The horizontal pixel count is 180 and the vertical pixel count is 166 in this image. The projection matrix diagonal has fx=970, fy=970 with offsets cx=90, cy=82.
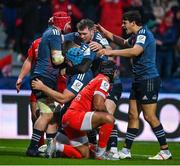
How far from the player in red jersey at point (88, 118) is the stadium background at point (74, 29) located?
3858 mm

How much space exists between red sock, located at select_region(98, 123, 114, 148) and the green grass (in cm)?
34

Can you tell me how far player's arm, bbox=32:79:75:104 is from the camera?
13.9m

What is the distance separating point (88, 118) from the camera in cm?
1367

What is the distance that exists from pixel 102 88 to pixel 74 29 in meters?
8.78

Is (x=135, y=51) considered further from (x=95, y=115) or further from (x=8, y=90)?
(x=8, y=90)

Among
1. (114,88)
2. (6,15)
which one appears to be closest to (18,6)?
(6,15)

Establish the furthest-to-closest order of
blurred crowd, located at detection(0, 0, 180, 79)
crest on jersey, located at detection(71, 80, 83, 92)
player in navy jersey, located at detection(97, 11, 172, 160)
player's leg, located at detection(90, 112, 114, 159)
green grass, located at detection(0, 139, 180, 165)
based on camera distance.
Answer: blurred crowd, located at detection(0, 0, 180, 79) < player in navy jersey, located at detection(97, 11, 172, 160) < crest on jersey, located at detection(71, 80, 83, 92) < player's leg, located at detection(90, 112, 114, 159) < green grass, located at detection(0, 139, 180, 165)

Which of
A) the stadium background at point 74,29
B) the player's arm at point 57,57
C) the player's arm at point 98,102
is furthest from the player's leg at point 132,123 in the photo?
the stadium background at point 74,29

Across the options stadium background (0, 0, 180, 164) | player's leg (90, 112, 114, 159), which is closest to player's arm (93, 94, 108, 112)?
player's leg (90, 112, 114, 159)

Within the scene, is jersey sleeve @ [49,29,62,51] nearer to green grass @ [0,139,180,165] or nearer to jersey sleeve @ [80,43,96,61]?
jersey sleeve @ [80,43,96,61]

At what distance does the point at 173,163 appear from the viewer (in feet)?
44.4

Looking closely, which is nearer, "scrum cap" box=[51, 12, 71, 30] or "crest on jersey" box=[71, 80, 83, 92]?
"crest on jersey" box=[71, 80, 83, 92]

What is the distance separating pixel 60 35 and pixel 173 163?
2.62 meters

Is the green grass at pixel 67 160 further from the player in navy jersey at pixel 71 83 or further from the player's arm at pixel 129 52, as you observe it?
the player's arm at pixel 129 52
